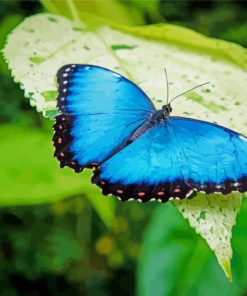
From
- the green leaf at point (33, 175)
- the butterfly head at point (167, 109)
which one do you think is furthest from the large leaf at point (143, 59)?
the green leaf at point (33, 175)

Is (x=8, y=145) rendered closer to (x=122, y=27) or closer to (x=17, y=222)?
(x=122, y=27)

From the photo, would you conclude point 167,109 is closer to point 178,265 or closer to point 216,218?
point 216,218

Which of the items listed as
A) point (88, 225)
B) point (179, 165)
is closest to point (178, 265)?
point (179, 165)

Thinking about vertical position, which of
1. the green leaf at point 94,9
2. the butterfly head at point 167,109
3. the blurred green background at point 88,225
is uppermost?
the butterfly head at point 167,109

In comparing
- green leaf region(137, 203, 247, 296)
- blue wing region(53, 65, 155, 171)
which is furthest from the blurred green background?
blue wing region(53, 65, 155, 171)

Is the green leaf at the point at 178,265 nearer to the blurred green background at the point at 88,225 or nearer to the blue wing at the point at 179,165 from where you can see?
the blurred green background at the point at 88,225

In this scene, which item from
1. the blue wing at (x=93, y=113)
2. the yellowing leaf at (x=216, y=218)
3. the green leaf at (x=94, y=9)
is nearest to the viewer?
the yellowing leaf at (x=216, y=218)

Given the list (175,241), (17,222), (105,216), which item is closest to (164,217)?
(175,241)
